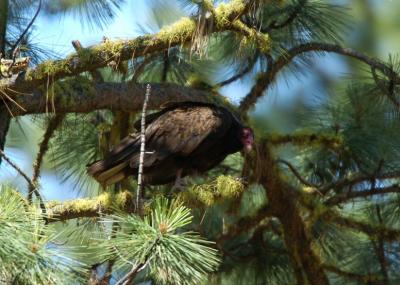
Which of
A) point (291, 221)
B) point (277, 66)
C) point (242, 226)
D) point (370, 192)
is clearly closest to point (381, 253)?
point (370, 192)

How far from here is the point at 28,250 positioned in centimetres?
187

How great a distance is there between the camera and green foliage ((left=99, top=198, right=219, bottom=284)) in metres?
1.92

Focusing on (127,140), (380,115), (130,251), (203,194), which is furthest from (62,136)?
(130,251)

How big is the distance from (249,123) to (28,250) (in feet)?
6.07

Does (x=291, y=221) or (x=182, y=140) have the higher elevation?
(x=182, y=140)

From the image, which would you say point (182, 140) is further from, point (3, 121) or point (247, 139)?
point (3, 121)

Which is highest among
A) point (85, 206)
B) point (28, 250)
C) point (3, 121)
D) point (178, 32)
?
point (178, 32)

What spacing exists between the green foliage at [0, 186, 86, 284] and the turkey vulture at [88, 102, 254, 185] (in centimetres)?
133

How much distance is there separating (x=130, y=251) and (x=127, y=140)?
1354mm

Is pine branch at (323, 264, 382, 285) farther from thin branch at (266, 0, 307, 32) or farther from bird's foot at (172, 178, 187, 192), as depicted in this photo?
thin branch at (266, 0, 307, 32)

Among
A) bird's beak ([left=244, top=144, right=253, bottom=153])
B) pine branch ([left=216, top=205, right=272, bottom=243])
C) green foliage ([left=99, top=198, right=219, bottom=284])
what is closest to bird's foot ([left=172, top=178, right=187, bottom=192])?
bird's beak ([left=244, top=144, right=253, bottom=153])

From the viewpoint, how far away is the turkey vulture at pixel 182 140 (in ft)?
10.9

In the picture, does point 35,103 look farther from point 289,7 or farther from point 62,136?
point 289,7

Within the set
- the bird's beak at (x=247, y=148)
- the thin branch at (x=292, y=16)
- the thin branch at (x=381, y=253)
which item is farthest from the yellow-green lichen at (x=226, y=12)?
the thin branch at (x=381, y=253)
